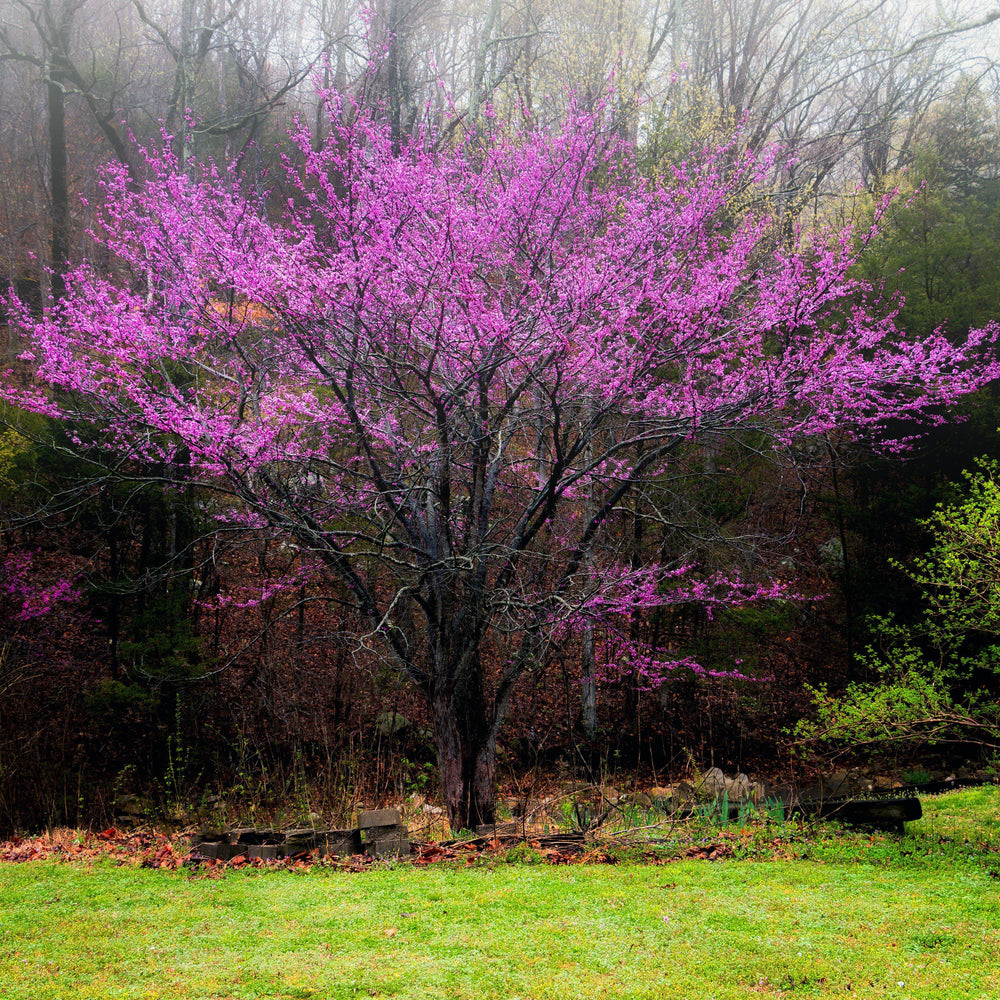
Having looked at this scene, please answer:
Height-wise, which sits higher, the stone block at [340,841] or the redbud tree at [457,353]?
the redbud tree at [457,353]

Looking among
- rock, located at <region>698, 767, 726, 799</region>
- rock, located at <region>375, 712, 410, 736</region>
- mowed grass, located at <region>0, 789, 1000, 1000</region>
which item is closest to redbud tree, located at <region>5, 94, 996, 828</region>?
mowed grass, located at <region>0, 789, 1000, 1000</region>

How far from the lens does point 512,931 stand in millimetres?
3678

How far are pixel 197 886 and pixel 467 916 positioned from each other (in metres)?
1.87

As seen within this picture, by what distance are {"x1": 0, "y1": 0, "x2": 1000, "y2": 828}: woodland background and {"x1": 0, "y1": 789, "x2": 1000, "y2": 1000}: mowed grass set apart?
2115 mm

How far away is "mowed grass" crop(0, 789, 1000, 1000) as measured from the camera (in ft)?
10.1

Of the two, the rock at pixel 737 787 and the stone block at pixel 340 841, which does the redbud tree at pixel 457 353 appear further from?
the rock at pixel 737 787

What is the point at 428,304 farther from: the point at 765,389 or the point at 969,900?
the point at 969,900

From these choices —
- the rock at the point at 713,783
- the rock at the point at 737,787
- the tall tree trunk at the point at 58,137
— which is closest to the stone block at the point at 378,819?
the rock at the point at 713,783

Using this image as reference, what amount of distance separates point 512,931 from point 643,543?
8.05 metres

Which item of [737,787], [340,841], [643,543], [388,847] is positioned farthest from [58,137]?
[737,787]

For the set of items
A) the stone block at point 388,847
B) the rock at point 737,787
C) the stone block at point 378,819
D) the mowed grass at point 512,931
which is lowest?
the rock at point 737,787

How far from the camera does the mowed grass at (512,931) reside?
3082mm

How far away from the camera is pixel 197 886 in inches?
186

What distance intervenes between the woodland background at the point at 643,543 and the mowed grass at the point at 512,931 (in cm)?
211
